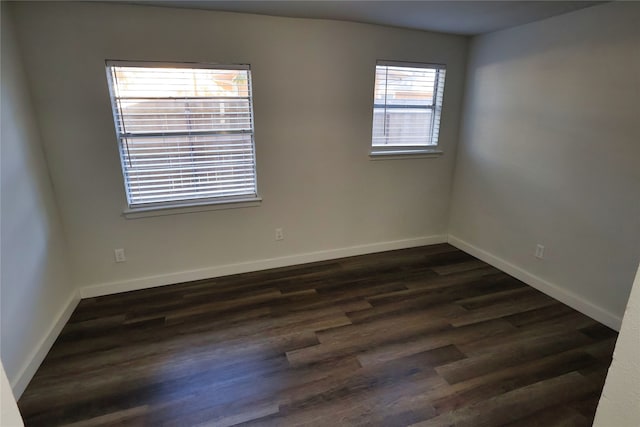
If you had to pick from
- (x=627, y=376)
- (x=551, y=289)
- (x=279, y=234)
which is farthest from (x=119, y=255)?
(x=551, y=289)

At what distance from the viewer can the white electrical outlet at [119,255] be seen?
112 inches

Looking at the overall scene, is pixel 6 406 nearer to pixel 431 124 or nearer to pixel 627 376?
pixel 627 376

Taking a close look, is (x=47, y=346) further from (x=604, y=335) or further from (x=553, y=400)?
(x=604, y=335)

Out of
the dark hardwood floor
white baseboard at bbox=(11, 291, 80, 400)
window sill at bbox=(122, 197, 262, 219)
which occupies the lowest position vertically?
the dark hardwood floor

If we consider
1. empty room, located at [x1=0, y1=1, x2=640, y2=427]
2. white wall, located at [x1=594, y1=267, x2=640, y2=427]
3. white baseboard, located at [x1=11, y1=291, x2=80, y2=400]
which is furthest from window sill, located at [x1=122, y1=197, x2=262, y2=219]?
white wall, located at [x1=594, y1=267, x2=640, y2=427]

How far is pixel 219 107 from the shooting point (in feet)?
9.27

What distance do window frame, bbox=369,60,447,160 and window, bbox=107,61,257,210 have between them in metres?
1.26

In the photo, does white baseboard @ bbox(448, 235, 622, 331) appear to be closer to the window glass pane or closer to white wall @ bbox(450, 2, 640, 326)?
white wall @ bbox(450, 2, 640, 326)

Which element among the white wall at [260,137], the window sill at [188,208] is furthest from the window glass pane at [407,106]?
the window sill at [188,208]

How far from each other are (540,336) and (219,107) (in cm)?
302

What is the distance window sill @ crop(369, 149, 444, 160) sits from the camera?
3.42 metres

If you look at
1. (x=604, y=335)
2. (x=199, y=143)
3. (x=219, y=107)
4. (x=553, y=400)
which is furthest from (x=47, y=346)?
(x=604, y=335)

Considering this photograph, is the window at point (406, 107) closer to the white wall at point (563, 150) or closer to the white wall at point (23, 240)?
the white wall at point (563, 150)

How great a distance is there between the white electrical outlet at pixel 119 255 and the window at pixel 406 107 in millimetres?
2488
